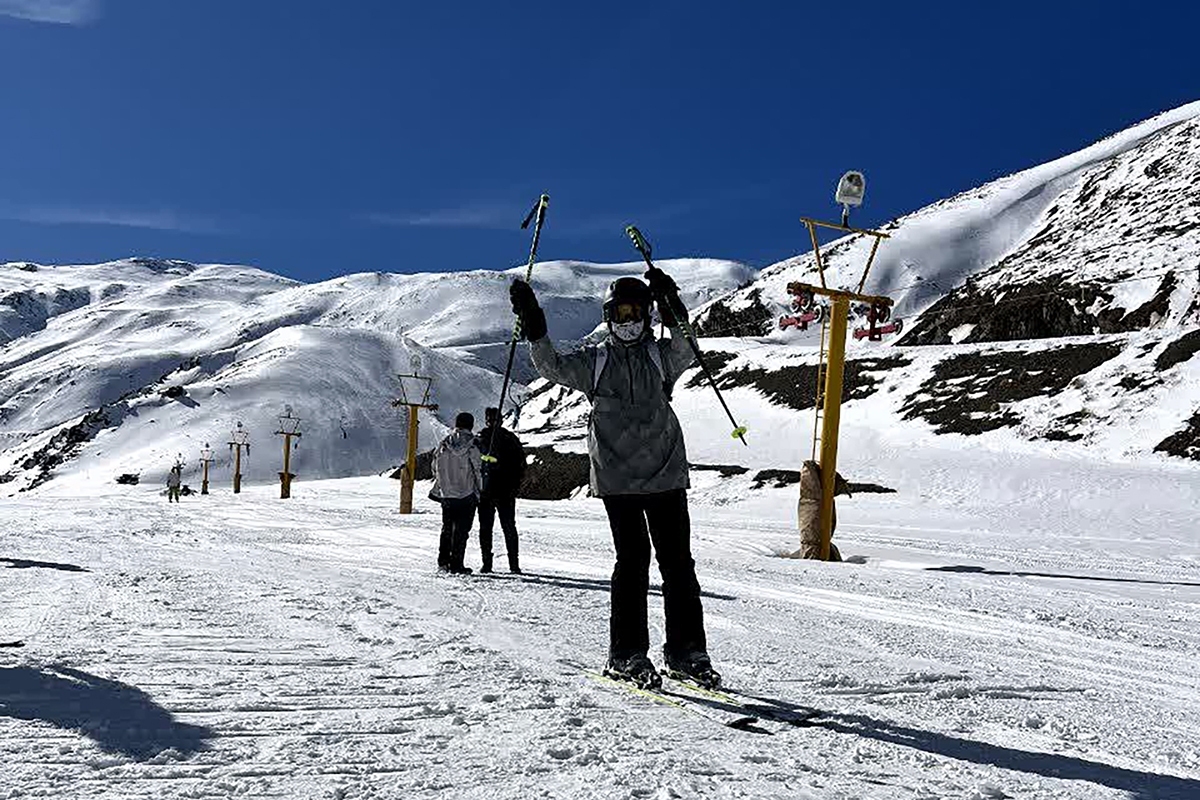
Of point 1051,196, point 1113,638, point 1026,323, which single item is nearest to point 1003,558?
point 1113,638

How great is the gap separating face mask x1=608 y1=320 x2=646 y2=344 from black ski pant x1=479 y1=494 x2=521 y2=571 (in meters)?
5.77

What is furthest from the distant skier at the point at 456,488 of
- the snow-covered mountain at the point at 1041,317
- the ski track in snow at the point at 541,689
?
the snow-covered mountain at the point at 1041,317

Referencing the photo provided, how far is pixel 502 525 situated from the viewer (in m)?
10.0

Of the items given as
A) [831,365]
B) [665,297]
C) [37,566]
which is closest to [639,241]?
[665,297]

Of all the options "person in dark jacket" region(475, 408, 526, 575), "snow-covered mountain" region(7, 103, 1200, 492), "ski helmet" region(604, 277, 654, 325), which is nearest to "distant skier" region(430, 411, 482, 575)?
"person in dark jacket" region(475, 408, 526, 575)

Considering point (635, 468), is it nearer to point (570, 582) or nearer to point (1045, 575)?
point (570, 582)

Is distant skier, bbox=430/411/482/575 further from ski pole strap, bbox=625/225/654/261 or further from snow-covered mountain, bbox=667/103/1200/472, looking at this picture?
snow-covered mountain, bbox=667/103/1200/472

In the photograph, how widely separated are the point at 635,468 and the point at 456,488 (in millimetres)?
6148

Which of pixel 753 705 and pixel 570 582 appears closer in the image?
pixel 753 705

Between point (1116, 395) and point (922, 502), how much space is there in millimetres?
12908

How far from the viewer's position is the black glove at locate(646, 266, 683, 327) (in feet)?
14.5

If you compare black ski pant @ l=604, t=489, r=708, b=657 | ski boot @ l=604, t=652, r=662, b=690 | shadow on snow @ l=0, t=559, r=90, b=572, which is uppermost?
black ski pant @ l=604, t=489, r=708, b=657

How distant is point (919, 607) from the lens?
7.53m

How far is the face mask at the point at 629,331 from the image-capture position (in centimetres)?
430
